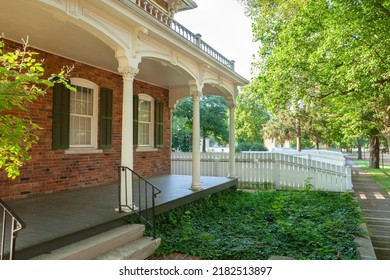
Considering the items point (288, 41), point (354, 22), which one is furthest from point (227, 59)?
point (354, 22)

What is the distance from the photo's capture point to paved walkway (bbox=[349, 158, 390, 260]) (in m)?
4.71

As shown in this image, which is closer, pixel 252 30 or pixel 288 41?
pixel 288 41

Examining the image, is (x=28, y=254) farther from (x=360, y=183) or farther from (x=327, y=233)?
(x=360, y=183)

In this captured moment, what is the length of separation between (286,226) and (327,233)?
2.16 feet

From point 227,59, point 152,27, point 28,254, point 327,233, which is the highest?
point 227,59

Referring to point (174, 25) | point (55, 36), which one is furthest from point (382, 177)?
point (55, 36)

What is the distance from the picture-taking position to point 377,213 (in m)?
6.79

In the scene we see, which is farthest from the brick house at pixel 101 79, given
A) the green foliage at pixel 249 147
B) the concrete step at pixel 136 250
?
the green foliage at pixel 249 147

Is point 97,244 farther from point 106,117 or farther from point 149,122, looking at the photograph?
point 149,122

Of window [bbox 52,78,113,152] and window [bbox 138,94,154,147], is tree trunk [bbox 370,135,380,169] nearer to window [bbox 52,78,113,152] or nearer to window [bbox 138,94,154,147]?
window [bbox 138,94,154,147]

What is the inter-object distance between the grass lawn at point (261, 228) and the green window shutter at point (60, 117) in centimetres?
273

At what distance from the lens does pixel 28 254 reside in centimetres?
298

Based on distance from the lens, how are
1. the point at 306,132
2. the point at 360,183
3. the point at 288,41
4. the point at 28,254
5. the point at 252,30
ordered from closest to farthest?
1. the point at 28,254
2. the point at 288,41
3. the point at 360,183
4. the point at 252,30
5. the point at 306,132

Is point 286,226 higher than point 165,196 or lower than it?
lower
